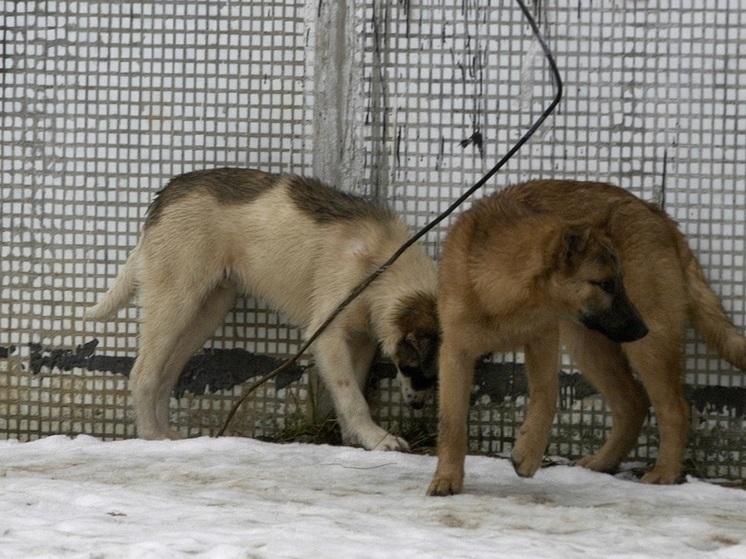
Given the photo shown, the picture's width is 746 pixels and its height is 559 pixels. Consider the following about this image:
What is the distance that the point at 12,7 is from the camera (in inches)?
248

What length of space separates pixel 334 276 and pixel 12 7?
222cm

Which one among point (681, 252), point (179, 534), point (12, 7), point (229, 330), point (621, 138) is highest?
point (12, 7)

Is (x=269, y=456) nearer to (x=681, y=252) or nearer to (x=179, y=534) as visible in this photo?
(x=179, y=534)

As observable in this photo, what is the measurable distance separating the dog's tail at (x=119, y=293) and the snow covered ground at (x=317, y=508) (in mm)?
692

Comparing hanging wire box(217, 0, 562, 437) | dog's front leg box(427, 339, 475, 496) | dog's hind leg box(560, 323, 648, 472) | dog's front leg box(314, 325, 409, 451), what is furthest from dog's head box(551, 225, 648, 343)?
dog's front leg box(314, 325, 409, 451)

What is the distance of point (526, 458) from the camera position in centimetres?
509

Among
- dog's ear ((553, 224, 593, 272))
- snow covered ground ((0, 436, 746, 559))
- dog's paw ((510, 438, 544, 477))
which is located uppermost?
dog's ear ((553, 224, 593, 272))

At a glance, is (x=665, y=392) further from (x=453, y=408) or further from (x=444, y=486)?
(x=444, y=486)

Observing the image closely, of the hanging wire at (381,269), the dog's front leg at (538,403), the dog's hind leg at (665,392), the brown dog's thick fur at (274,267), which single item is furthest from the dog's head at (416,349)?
the dog's hind leg at (665,392)

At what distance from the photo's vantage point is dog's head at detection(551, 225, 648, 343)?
15.2ft

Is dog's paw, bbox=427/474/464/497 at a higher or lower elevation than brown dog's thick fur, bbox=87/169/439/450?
lower

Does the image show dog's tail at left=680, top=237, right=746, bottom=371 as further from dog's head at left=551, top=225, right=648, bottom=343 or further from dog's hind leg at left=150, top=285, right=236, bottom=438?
dog's hind leg at left=150, top=285, right=236, bottom=438

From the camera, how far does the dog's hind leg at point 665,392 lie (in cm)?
521

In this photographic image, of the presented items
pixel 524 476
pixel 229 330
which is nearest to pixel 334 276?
pixel 229 330
